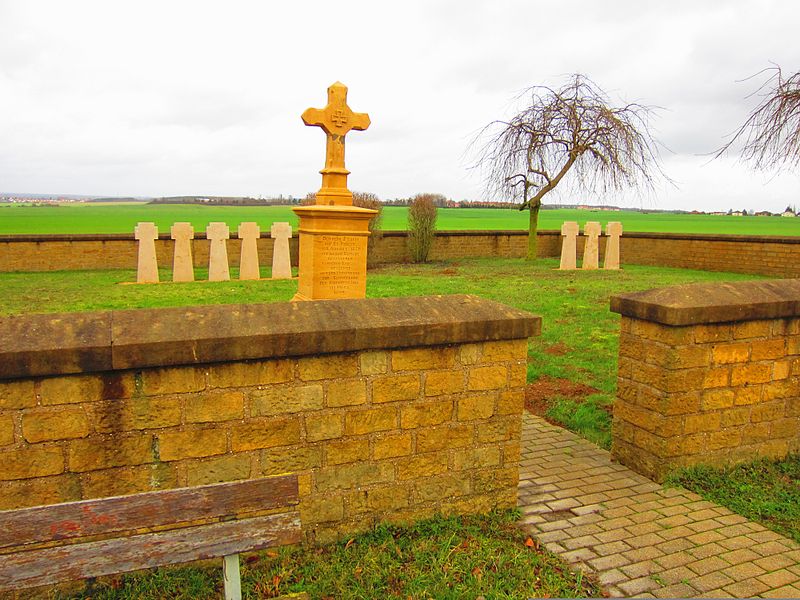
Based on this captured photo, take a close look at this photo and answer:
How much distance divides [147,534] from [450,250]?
20.6m

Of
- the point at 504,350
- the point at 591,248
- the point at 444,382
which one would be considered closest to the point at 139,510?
the point at 444,382

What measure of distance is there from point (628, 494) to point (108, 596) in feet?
10.1

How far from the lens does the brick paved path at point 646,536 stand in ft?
9.96

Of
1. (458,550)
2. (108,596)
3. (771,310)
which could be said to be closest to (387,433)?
(458,550)

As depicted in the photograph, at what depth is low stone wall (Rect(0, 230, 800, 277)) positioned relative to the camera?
1694 centimetres

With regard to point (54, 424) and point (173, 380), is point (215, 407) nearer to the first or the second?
point (173, 380)

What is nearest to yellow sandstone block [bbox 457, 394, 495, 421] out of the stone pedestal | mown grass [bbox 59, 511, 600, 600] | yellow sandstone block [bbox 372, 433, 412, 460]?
yellow sandstone block [bbox 372, 433, 412, 460]

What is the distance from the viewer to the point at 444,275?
16672 millimetres

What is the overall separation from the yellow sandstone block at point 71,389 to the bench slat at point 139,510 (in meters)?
0.84

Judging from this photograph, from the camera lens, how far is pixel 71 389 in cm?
274

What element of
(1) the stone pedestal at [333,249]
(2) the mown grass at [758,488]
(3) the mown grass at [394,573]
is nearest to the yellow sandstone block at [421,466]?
(3) the mown grass at [394,573]

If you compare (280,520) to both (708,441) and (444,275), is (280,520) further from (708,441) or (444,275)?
(444,275)

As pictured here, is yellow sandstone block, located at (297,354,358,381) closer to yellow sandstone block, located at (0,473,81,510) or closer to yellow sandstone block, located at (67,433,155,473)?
yellow sandstone block, located at (67,433,155,473)

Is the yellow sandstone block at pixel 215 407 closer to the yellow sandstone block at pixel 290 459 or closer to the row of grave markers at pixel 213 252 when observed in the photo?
the yellow sandstone block at pixel 290 459
